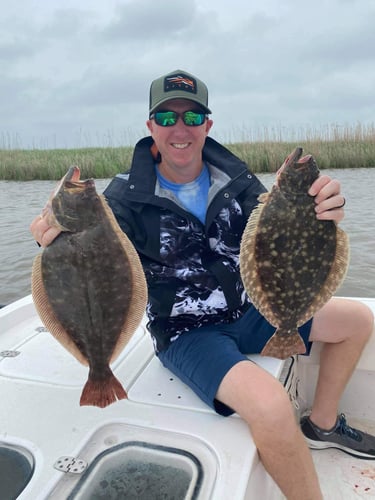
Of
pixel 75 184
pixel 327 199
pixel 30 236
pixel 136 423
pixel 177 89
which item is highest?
pixel 177 89

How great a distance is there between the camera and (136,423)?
215 cm

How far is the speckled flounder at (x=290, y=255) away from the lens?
76.5 inches

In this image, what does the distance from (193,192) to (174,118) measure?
443 mm

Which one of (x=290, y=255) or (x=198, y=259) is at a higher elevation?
(x=290, y=255)

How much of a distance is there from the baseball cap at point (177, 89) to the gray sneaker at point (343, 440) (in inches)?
79.9

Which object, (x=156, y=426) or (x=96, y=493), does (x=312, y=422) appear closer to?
(x=156, y=426)

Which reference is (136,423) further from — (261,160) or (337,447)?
(261,160)

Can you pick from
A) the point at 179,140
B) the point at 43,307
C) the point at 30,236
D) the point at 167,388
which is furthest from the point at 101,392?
the point at 30,236

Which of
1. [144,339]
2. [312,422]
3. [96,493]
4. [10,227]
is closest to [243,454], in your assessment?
[96,493]

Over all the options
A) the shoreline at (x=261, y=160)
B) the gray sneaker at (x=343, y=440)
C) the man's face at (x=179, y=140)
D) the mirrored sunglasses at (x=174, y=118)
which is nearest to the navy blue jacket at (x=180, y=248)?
the man's face at (x=179, y=140)

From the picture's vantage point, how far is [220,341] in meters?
2.43

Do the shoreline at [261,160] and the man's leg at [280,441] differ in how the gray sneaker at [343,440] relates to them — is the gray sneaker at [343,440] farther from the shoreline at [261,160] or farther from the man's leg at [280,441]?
the shoreline at [261,160]

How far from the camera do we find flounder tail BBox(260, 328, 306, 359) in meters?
2.05

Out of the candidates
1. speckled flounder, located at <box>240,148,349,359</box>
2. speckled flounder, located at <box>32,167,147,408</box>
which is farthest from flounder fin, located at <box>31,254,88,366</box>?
speckled flounder, located at <box>240,148,349,359</box>
